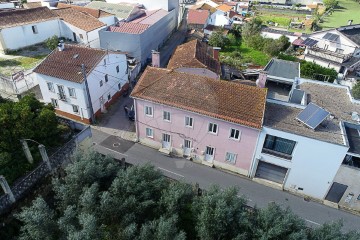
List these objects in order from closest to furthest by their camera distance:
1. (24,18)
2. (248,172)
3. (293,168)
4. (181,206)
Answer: (181,206)
(293,168)
(248,172)
(24,18)

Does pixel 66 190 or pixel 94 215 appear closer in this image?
pixel 94 215

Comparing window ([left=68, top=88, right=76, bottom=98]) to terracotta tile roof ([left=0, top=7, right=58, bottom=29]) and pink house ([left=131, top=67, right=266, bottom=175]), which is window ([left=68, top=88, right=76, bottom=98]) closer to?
pink house ([left=131, top=67, right=266, bottom=175])

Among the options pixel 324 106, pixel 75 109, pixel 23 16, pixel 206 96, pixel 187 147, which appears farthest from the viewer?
pixel 23 16

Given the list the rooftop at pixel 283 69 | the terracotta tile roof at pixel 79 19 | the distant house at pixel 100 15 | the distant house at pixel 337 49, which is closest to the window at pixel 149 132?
the rooftop at pixel 283 69

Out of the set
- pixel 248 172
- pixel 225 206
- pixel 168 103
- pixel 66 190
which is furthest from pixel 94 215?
pixel 248 172

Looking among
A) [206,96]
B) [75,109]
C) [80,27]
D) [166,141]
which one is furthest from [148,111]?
[80,27]

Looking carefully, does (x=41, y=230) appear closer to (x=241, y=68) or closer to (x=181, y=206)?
(x=181, y=206)

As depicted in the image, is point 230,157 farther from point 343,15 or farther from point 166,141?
point 343,15
